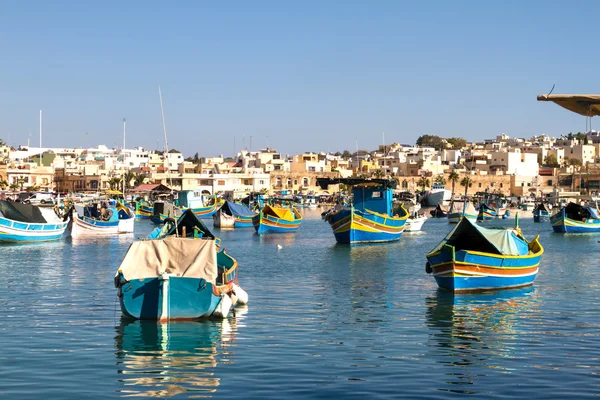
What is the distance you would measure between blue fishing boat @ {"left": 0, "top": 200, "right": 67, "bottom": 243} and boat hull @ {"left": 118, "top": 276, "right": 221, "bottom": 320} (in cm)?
3178

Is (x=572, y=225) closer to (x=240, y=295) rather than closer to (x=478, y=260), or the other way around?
(x=478, y=260)

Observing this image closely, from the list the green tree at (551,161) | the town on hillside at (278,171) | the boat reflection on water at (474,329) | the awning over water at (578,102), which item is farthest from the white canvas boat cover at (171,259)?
the green tree at (551,161)

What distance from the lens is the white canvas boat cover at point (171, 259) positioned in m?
21.5

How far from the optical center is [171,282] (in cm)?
2094

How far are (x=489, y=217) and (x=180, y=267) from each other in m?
75.3

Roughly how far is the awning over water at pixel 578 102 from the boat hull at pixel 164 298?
12.6 m

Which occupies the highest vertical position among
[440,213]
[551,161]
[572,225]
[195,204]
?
[551,161]

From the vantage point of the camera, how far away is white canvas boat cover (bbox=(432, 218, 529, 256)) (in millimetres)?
27969

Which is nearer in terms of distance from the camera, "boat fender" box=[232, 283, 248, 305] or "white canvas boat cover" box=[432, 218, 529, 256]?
"boat fender" box=[232, 283, 248, 305]

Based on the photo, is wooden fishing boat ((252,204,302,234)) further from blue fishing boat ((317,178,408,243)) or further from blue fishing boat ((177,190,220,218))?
blue fishing boat ((177,190,220,218))

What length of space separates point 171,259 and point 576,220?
51645 millimetres

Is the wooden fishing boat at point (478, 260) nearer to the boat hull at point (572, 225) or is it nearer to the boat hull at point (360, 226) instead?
the boat hull at point (360, 226)

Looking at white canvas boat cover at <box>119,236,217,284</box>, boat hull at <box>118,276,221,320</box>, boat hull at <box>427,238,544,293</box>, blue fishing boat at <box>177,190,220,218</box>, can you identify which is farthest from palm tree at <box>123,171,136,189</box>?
boat hull at <box>118,276,221,320</box>

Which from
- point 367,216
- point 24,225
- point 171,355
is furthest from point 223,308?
point 24,225
